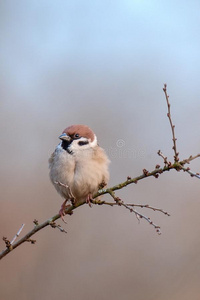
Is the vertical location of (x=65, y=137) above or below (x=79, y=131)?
below

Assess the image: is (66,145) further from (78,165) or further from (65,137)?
(78,165)

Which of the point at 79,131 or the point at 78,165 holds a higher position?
the point at 79,131

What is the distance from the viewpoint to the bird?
3322mm

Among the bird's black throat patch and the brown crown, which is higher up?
the brown crown

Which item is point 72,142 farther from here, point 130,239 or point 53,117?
point 53,117

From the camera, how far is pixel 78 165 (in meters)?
3.34

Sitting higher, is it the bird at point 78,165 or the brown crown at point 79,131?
the brown crown at point 79,131

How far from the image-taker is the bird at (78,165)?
10.9ft

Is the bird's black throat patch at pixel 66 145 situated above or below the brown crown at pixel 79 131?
below

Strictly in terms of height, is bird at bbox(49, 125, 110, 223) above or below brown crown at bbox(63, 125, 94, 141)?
below

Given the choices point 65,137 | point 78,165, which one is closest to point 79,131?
point 65,137

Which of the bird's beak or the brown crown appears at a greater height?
the brown crown

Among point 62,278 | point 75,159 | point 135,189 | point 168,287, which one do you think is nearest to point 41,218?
point 62,278

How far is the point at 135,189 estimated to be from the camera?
5.86 m
